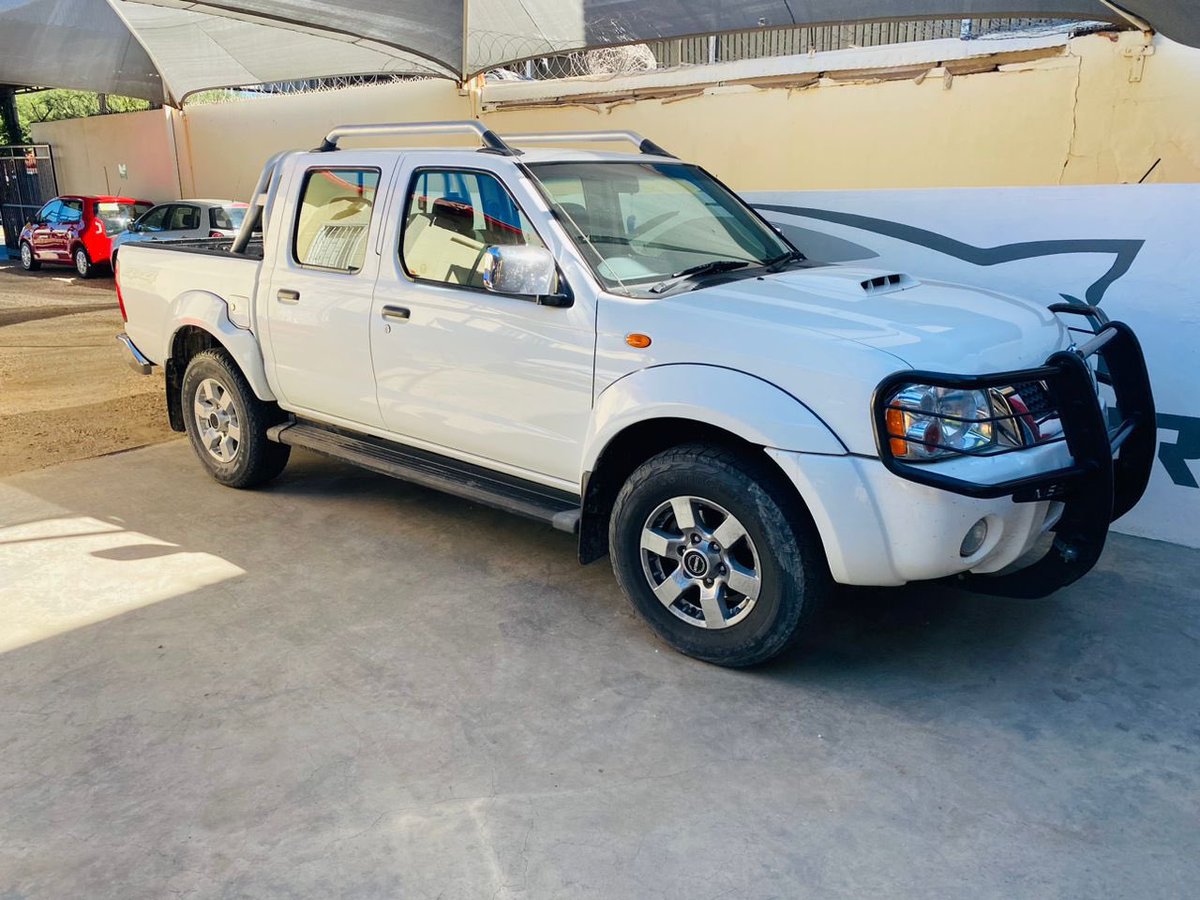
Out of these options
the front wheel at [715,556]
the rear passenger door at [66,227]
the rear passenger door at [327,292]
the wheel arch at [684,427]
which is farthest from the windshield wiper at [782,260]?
the rear passenger door at [66,227]

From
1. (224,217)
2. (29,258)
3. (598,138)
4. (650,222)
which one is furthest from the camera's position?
(29,258)

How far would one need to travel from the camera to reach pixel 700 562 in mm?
3777

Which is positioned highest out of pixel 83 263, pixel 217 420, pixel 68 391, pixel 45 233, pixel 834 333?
pixel 834 333

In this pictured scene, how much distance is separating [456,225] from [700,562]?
1.98m

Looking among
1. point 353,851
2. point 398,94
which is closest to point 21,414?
point 353,851

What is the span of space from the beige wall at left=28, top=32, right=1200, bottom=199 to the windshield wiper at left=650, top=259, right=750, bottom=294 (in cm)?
531

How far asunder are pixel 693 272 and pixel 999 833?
8.09ft

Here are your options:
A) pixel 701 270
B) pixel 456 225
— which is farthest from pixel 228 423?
pixel 701 270

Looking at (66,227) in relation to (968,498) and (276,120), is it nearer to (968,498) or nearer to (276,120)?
(276,120)

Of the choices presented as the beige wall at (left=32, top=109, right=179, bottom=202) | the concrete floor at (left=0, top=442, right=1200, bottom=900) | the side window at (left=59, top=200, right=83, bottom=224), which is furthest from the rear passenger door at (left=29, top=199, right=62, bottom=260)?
the concrete floor at (left=0, top=442, right=1200, bottom=900)

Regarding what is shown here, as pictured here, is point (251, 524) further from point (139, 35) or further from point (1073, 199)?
point (139, 35)

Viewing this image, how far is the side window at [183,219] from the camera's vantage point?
1562 centimetres

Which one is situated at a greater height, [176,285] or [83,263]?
[176,285]

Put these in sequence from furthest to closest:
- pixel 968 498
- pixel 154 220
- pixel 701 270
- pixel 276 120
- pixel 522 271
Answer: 1. pixel 276 120
2. pixel 154 220
3. pixel 701 270
4. pixel 522 271
5. pixel 968 498
